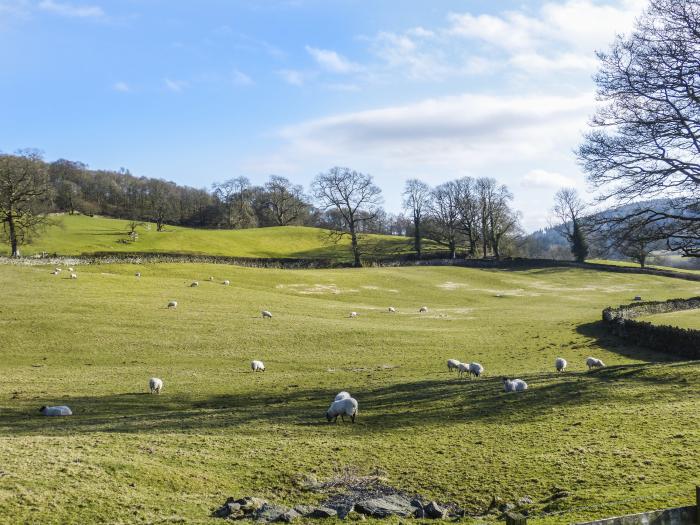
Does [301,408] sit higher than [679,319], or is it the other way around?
[679,319]

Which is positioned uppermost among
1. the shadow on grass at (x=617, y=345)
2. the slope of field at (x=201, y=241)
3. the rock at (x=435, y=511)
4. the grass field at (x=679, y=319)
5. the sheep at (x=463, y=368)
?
the slope of field at (x=201, y=241)

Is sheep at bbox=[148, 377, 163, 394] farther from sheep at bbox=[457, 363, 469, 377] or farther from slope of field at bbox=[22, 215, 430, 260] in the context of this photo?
slope of field at bbox=[22, 215, 430, 260]

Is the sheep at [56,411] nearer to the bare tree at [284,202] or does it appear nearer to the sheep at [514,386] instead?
the sheep at [514,386]

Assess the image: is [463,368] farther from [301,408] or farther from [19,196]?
[19,196]

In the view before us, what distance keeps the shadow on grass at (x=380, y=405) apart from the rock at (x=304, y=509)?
6.43 metres

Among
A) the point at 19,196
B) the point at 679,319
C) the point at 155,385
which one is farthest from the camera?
the point at 19,196

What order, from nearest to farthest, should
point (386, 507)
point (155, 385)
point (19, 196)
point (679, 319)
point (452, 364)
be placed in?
1. point (386, 507)
2. point (155, 385)
3. point (452, 364)
4. point (679, 319)
5. point (19, 196)

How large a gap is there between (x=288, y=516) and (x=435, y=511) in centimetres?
299

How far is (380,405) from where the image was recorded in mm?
21406

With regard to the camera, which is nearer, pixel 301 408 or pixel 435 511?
pixel 435 511

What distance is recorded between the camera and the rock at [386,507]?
11.1 meters

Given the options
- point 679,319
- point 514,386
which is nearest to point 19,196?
point 514,386

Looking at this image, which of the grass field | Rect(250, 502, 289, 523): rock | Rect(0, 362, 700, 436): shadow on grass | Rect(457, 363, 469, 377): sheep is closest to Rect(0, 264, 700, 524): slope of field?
Rect(0, 362, 700, 436): shadow on grass

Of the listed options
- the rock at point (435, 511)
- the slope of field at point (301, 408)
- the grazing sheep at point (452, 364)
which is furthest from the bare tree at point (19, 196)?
the rock at point (435, 511)
